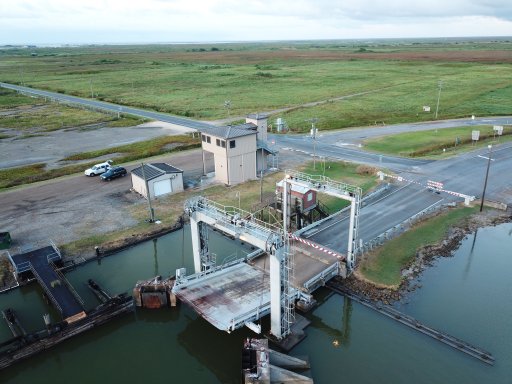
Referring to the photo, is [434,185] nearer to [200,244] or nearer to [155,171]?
[200,244]

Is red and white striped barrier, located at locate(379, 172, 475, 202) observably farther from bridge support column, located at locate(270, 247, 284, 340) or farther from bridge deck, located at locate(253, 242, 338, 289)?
bridge support column, located at locate(270, 247, 284, 340)

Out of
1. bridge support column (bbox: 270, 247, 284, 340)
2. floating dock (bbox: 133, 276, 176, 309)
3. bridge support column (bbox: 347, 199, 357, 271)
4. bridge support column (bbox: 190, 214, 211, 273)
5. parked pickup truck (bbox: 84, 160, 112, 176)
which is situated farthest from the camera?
parked pickup truck (bbox: 84, 160, 112, 176)

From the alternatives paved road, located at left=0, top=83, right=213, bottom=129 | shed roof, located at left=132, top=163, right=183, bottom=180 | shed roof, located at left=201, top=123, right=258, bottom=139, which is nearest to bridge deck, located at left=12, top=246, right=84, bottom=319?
shed roof, located at left=132, top=163, right=183, bottom=180

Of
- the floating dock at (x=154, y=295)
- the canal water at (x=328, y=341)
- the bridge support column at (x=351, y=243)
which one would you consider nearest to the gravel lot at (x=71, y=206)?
the canal water at (x=328, y=341)

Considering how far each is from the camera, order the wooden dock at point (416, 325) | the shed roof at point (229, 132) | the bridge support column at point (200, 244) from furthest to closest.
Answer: the shed roof at point (229, 132)
the bridge support column at point (200, 244)
the wooden dock at point (416, 325)

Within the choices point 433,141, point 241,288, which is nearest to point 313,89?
point 433,141

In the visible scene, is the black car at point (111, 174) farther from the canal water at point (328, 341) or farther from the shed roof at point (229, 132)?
the canal water at point (328, 341)
